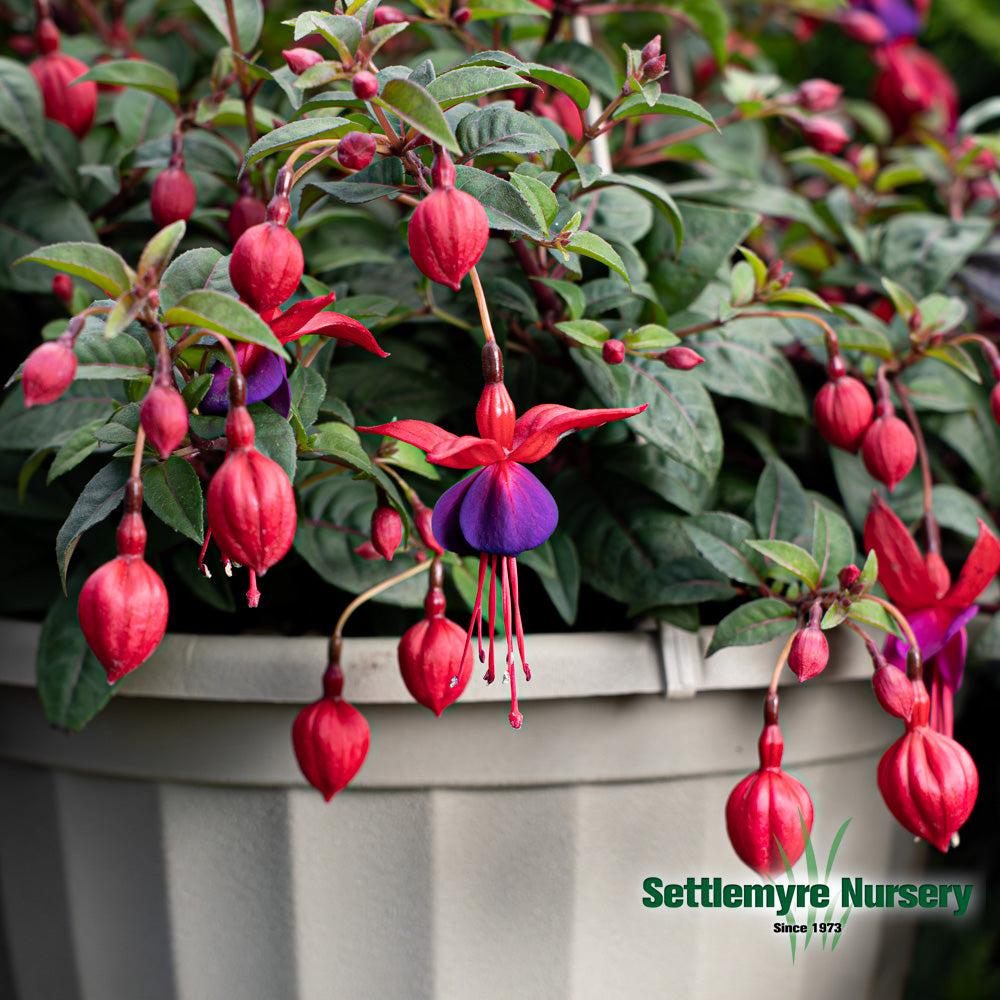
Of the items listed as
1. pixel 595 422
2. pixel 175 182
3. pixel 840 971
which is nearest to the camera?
pixel 595 422

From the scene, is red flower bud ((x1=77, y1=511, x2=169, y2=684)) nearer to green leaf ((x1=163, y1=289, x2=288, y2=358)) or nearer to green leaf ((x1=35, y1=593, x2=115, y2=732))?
green leaf ((x1=163, y1=289, x2=288, y2=358))

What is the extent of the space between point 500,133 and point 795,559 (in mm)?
238

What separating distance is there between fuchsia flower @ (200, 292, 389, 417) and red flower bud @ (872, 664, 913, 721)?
257 millimetres

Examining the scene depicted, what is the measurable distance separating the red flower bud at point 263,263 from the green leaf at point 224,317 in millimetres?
20

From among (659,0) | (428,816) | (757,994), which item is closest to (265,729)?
(428,816)

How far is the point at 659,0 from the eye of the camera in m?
0.82

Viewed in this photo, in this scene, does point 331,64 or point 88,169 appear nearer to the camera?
point 331,64

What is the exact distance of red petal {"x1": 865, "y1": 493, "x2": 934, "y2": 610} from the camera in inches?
18.6

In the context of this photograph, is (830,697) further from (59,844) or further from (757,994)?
(59,844)

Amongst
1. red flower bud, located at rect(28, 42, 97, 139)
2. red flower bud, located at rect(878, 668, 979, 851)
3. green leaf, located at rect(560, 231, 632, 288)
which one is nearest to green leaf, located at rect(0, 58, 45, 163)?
red flower bud, located at rect(28, 42, 97, 139)

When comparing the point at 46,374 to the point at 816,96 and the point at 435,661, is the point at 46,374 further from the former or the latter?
the point at 816,96

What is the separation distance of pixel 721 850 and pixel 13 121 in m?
0.60

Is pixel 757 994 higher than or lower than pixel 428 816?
lower

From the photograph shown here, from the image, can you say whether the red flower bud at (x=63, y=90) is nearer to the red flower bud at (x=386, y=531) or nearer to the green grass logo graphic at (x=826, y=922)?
the red flower bud at (x=386, y=531)
